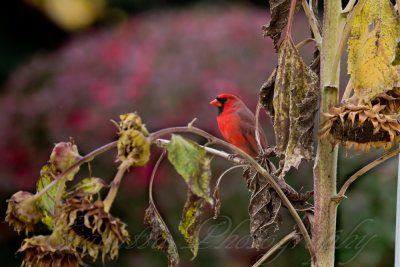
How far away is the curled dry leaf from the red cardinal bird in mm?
784

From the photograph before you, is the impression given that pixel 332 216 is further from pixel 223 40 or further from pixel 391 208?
pixel 223 40

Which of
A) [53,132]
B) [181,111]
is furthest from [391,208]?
[53,132]

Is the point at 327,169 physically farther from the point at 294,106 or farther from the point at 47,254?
the point at 47,254

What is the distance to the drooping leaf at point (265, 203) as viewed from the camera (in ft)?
1.96

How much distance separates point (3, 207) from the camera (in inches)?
81.7

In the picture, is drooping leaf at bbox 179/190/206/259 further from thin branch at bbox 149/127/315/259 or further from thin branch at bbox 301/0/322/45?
thin branch at bbox 301/0/322/45

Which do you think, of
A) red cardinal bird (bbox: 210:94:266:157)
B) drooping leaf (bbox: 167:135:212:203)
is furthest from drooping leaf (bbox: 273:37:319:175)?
red cardinal bird (bbox: 210:94:266:157)

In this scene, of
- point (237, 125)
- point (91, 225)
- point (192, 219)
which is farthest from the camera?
point (237, 125)

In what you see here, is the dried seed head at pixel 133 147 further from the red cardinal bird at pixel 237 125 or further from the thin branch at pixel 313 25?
the red cardinal bird at pixel 237 125

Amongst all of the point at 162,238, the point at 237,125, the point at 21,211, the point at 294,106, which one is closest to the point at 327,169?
the point at 294,106

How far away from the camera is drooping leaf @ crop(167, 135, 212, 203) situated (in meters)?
0.44

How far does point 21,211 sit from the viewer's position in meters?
0.44

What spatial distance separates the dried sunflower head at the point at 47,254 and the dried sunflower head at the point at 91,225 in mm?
11

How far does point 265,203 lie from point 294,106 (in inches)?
4.9
